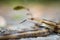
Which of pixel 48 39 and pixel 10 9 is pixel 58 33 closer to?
pixel 48 39

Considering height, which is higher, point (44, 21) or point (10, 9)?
point (10, 9)

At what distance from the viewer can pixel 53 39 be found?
157 cm

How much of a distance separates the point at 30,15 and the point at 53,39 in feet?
1.46

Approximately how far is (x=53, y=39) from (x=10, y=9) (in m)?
0.70

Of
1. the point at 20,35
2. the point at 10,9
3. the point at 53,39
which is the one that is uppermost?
the point at 10,9

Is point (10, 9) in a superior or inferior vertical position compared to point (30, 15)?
superior

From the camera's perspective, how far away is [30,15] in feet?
5.19

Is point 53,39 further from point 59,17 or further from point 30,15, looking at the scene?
point 30,15

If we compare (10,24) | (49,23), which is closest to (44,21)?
(49,23)

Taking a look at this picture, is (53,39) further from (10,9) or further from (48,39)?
(10,9)

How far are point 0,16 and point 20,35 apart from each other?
1.21 feet

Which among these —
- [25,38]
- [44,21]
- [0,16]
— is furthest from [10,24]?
[44,21]

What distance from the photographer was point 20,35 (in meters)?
1.55

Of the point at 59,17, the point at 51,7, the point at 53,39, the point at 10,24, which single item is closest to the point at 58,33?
the point at 53,39
